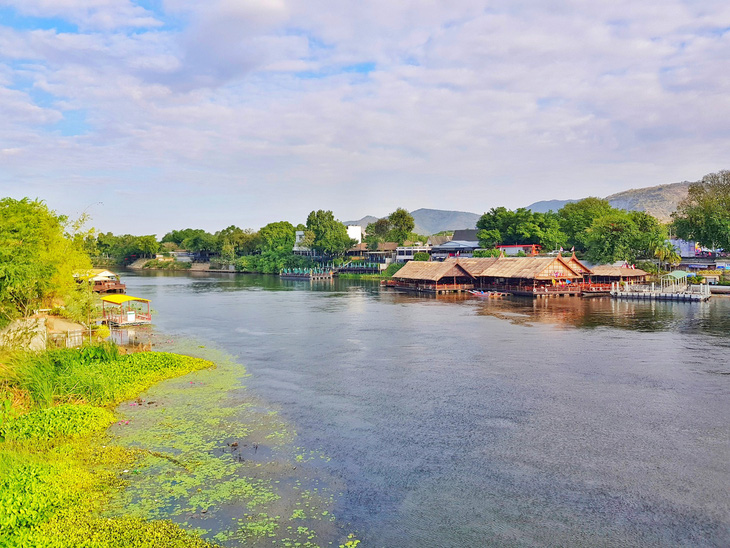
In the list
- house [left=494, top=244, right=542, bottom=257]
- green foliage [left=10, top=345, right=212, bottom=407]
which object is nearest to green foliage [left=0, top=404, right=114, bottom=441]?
green foliage [left=10, top=345, right=212, bottom=407]

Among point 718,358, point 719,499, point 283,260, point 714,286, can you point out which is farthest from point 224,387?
point 283,260

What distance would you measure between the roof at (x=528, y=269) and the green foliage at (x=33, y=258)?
47.8 meters

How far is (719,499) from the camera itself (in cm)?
1311

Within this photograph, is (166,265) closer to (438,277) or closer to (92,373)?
(438,277)

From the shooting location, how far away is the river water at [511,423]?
12352 millimetres

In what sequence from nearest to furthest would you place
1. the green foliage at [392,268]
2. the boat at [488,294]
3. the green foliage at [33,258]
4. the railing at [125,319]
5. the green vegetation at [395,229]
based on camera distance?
the green foliage at [33,258]
the railing at [125,319]
the boat at [488,294]
the green foliage at [392,268]
the green vegetation at [395,229]

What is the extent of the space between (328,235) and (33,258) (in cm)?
8964

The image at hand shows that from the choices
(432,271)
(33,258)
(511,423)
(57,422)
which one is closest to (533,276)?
(432,271)

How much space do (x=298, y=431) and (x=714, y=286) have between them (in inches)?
2502

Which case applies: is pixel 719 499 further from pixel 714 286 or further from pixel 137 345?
pixel 714 286

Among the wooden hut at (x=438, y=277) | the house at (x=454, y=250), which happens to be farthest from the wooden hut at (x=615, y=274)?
the house at (x=454, y=250)

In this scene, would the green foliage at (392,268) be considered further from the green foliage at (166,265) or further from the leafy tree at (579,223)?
the green foliage at (166,265)

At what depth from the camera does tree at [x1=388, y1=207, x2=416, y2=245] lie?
12006cm

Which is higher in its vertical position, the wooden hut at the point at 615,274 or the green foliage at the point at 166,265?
the green foliage at the point at 166,265
